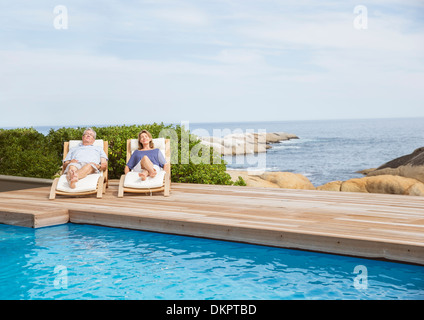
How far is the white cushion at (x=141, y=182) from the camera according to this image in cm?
764

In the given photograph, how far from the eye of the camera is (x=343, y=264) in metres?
4.54

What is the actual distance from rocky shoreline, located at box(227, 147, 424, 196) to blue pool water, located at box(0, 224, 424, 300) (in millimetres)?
7349

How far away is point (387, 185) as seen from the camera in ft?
38.9

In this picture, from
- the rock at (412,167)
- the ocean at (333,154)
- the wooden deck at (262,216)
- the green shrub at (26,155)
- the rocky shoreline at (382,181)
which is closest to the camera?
the wooden deck at (262,216)

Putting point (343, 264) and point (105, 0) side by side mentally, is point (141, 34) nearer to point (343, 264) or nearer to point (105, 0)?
point (105, 0)

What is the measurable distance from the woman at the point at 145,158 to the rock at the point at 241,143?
28461mm

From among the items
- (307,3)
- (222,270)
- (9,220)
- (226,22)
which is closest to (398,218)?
(222,270)

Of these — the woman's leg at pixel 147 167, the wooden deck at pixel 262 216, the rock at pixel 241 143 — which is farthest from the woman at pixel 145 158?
the rock at pixel 241 143

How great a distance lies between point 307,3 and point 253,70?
13579 mm

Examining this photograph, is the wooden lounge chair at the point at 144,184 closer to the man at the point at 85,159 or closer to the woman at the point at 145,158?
the woman at the point at 145,158

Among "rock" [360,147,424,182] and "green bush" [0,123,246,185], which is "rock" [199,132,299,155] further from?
"green bush" [0,123,246,185]

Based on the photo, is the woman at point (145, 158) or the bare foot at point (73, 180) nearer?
the bare foot at point (73, 180)

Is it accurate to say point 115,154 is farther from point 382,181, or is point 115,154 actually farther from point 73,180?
point 382,181

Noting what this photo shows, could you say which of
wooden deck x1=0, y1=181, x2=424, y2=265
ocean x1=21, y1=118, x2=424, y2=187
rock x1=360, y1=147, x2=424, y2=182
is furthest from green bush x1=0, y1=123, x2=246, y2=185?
ocean x1=21, y1=118, x2=424, y2=187
